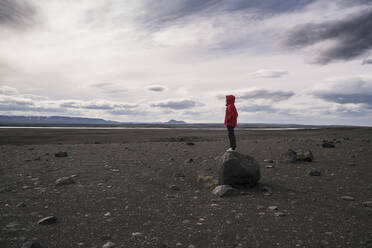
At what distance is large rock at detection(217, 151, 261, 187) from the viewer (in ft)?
27.4

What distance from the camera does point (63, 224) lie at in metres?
5.86

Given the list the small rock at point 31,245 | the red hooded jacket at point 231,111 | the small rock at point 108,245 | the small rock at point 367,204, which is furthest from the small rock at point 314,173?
the small rock at point 31,245

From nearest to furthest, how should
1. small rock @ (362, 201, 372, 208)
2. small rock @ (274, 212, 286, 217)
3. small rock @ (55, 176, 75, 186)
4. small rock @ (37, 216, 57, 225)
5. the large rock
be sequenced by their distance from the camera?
small rock @ (37, 216, 57, 225) → small rock @ (274, 212, 286, 217) → small rock @ (362, 201, 372, 208) → the large rock → small rock @ (55, 176, 75, 186)

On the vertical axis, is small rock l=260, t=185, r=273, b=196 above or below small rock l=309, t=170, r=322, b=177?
below

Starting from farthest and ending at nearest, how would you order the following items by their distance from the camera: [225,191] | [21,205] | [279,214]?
1. [225,191]
2. [21,205]
3. [279,214]

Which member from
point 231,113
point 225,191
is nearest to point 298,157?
point 231,113

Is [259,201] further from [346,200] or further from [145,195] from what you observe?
[145,195]

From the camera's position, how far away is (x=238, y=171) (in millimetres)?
8359

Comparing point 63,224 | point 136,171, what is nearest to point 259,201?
point 63,224

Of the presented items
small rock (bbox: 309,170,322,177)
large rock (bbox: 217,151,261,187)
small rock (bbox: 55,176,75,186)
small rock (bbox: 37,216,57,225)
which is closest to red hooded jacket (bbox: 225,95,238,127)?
large rock (bbox: 217,151,261,187)

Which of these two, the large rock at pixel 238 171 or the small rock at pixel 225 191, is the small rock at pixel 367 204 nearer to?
the large rock at pixel 238 171

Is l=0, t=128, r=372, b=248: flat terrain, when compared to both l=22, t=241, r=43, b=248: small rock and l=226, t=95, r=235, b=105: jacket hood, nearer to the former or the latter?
l=22, t=241, r=43, b=248: small rock

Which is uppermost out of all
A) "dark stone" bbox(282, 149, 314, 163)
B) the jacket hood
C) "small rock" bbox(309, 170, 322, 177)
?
the jacket hood

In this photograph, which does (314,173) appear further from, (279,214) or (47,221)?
(47,221)
